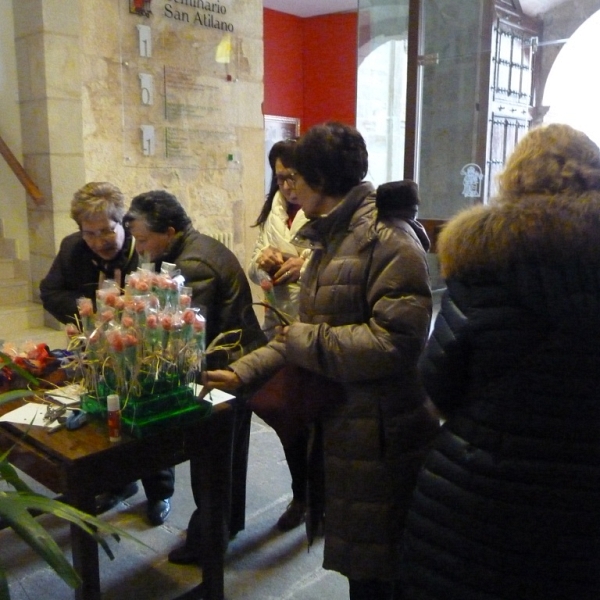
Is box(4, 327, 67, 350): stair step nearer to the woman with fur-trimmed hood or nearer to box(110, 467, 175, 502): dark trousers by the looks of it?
box(110, 467, 175, 502): dark trousers

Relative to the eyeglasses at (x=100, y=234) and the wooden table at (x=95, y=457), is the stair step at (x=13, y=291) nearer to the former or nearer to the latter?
the eyeglasses at (x=100, y=234)

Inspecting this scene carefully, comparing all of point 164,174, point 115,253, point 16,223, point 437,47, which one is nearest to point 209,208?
point 164,174

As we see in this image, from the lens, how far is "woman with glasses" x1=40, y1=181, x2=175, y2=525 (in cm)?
252

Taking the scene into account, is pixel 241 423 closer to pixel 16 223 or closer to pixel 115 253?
pixel 115 253

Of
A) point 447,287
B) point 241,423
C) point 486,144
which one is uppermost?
point 486,144

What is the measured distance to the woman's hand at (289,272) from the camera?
7.65 feet

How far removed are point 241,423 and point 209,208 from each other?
264 cm

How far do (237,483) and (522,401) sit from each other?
1459 millimetres

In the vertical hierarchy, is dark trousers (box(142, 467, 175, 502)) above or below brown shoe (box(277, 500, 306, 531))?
above

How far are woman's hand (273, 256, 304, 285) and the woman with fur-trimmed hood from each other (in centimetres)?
96

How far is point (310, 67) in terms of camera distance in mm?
8508

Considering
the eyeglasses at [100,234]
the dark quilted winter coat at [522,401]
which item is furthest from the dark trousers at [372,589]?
the eyeglasses at [100,234]

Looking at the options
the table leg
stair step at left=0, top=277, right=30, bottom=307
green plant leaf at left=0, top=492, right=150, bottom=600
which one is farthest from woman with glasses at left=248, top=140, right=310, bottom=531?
stair step at left=0, top=277, right=30, bottom=307

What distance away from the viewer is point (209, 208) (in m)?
4.83
